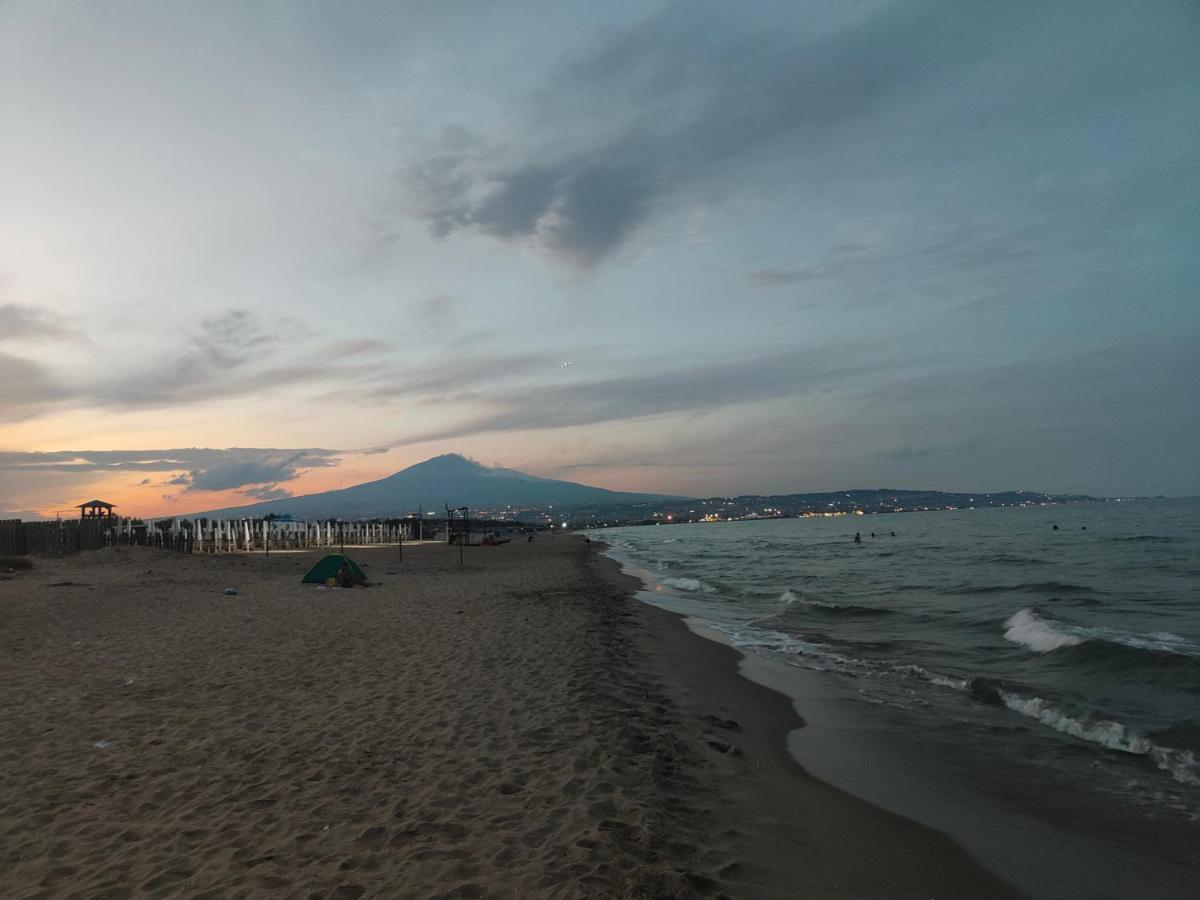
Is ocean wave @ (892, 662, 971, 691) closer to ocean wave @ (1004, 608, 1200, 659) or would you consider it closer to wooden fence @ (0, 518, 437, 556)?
ocean wave @ (1004, 608, 1200, 659)

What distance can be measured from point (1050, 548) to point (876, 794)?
125 feet

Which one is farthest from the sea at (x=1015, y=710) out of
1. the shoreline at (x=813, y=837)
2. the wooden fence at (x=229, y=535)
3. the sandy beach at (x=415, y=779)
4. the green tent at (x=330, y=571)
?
the wooden fence at (x=229, y=535)

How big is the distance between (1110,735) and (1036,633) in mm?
5737

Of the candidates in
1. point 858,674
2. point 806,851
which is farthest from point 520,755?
point 858,674

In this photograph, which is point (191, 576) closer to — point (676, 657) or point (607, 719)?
point (676, 657)

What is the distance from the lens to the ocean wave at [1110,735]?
246 inches

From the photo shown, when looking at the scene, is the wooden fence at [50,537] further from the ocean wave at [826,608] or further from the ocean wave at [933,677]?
the ocean wave at [933,677]

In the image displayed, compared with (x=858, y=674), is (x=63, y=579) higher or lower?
higher

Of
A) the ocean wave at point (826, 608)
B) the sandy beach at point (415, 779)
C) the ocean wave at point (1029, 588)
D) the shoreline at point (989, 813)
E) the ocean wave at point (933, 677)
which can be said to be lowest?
the ocean wave at point (1029, 588)

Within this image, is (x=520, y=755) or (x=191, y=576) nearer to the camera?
(x=520, y=755)

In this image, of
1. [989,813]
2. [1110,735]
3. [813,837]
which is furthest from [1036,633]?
[813,837]

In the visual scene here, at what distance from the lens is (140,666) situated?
29.4ft

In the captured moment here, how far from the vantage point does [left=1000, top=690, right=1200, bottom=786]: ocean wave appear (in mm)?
6238

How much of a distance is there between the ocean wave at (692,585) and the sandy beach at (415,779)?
1156 centimetres
